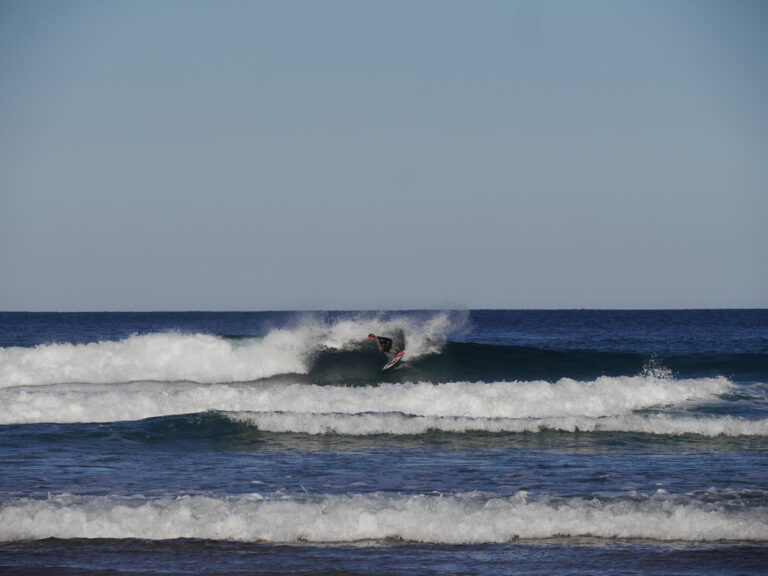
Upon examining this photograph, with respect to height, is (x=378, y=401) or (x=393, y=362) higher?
(x=393, y=362)

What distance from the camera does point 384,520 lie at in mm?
8766

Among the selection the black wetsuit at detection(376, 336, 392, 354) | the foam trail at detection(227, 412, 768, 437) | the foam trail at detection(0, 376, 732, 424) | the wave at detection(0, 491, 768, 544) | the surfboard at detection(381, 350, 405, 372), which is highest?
the black wetsuit at detection(376, 336, 392, 354)

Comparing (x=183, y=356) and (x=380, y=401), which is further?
(x=183, y=356)

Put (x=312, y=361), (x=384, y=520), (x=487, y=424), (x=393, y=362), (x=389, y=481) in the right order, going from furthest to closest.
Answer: (x=312, y=361), (x=393, y=362), (x=487, y=424), (x=389, y=481), (x=384, y=520)

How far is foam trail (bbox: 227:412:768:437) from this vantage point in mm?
14766

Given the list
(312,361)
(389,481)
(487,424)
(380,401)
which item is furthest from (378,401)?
(312,361)

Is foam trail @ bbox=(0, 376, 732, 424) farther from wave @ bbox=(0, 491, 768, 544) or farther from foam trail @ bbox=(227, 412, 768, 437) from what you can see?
wave @ bbox=(0, 491, 768, 544)

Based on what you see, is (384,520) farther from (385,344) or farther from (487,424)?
(385,344)

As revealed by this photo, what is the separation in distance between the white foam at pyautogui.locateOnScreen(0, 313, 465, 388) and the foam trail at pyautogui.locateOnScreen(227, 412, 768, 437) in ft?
37.0

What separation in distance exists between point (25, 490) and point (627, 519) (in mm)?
7379

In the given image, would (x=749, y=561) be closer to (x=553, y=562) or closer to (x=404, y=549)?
(x=553, y=562)

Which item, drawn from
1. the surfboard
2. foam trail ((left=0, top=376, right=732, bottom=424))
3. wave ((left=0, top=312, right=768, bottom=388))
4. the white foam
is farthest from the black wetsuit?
foam trail ((left=0, top=376, right=732, bottom=424))

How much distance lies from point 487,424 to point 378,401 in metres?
3.53

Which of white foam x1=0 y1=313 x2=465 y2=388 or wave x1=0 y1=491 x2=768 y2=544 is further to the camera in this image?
white foam x1=0 y1=313 x2=465 y2=388
